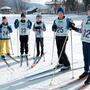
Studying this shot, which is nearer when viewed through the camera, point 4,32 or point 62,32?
point 62,32

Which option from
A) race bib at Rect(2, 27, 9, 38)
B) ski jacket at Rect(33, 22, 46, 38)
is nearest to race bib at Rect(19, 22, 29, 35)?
ski jacket at Rect(33, 22, 46, 38)

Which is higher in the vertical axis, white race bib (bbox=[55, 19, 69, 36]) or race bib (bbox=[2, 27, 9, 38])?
white race bib (bbox=[55, 19, 69, 36])

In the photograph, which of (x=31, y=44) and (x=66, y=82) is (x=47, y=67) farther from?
(x=31, y=44)

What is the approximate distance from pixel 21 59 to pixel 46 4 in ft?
232

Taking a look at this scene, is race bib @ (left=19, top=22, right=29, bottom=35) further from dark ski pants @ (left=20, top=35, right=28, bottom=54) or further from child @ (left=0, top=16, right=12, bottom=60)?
child @ (left=0, top=16, right=12, bottom=60)

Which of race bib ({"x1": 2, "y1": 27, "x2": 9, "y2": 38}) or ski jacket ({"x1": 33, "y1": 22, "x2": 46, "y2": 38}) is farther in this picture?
ski jacket ({"x1": 33, "y1": 22, "x2": 46, "y2": 38})

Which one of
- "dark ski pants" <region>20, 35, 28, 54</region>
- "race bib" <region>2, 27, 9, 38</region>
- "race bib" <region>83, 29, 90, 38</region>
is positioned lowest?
"dark ski pants" <region>20, 35, 28, 54</region>

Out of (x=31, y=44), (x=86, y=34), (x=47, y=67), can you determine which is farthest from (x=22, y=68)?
(x=31, y=44)

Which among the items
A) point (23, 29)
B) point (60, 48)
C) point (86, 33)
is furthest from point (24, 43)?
point (86, 33)

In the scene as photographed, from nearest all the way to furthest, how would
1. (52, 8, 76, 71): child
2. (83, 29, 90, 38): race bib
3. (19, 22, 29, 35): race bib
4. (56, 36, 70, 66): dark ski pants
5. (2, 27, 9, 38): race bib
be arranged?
(83, 29, 90, 38): race bib
(52, 8, 76, 71): child
(56, 36, 70, 66): dark ski pants
(2, 27, 9, 38): race bib
(19, 22, 29, 35): race bib

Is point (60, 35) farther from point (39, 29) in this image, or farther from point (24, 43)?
point (24, 43)

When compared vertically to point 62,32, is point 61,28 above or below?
above

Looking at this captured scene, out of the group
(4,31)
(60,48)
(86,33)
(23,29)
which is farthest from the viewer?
(23,29)

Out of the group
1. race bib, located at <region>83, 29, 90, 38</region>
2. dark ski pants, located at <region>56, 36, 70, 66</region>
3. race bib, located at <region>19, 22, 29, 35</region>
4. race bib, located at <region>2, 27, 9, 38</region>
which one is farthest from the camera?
race bib, located at <region>19, 22, 29, 35</region>
